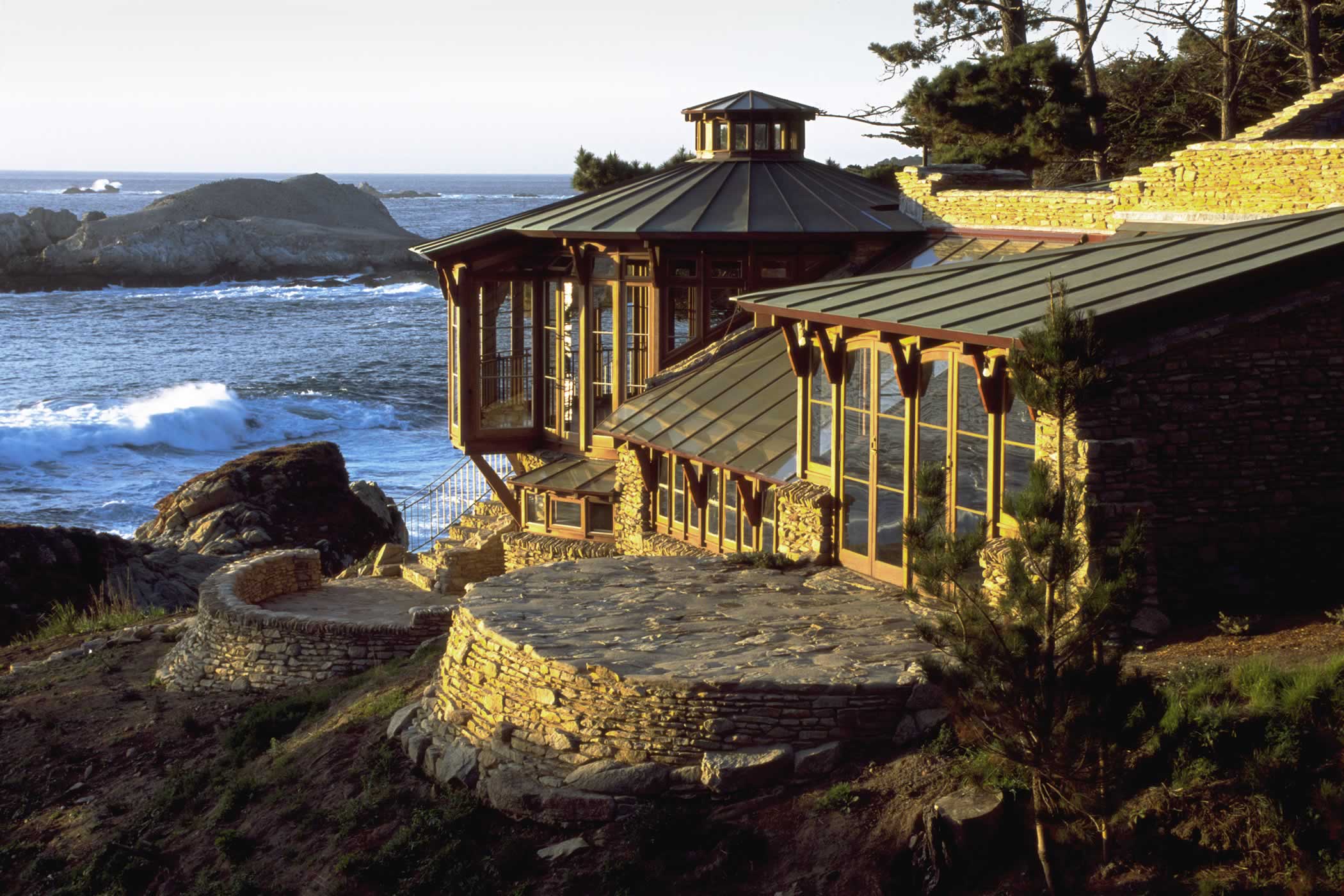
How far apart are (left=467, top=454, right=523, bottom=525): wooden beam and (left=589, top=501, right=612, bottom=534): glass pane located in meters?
1.76

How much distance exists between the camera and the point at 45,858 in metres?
14.7

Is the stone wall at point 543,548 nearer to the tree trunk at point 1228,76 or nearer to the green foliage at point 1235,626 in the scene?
the green foliage at point 1235,626

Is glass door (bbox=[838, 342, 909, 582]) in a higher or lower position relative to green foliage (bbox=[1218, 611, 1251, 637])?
higher

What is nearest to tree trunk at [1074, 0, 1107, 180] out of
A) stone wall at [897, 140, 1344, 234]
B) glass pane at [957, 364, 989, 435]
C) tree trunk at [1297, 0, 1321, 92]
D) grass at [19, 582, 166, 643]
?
tree trunk at [1297, 0, 1321, 92]

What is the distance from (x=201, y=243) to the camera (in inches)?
4451

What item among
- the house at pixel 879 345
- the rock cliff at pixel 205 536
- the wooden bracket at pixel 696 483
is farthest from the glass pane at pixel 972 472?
the rock cliff at pixel 205 536

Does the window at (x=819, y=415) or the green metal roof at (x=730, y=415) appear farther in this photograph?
the green metal roof at (x=730, y=415)

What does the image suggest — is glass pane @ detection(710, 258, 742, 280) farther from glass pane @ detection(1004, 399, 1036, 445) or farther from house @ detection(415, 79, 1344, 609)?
glass pane @ detection(1004, 399, 1036, 445)

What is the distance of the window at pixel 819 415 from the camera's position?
646 inches

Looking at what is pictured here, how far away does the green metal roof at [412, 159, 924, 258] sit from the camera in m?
22.7

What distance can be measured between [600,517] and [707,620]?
972 centimetres

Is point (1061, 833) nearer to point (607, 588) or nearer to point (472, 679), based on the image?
point (472, 679)

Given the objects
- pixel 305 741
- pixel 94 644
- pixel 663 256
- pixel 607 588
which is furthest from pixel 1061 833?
pixel 94 644

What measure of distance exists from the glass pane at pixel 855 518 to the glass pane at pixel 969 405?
79.6 inches
